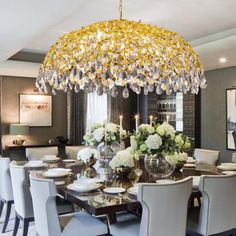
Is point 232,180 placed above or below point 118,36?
below

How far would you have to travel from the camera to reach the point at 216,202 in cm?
261

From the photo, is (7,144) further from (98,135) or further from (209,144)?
(209,144)

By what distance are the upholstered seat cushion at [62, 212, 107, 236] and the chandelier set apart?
177 centimetres

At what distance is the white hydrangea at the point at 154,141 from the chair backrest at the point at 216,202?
1.91ft

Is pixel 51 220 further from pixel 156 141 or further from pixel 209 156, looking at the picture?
pixel 209 156

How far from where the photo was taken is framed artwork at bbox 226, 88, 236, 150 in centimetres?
593

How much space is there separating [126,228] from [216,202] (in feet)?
2.58

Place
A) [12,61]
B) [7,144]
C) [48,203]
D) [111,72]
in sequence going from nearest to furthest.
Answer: [48,203]
[111,72]
[12,61]
[7,144]

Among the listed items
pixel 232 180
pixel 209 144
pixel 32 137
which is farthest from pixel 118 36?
pixel 32 137

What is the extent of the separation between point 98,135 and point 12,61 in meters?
2.87

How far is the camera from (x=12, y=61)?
5688mm

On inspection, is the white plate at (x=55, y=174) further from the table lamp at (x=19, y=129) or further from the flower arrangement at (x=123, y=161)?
the table lamp at (x=19, y=129)

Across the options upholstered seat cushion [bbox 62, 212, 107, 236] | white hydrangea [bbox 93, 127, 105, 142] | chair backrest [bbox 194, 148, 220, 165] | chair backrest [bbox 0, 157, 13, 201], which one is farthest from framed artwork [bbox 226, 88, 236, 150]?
chair backrest [bbox 0, 157, 13, 201]

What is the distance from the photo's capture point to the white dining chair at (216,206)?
2.57 m
